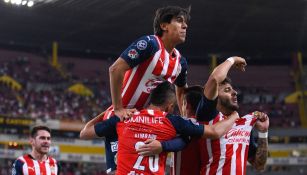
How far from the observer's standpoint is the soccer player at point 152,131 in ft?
15.4

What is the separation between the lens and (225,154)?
17.2ft

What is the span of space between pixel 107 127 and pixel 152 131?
0.53 meters

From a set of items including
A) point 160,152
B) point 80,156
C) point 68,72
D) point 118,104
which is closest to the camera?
point 160,152

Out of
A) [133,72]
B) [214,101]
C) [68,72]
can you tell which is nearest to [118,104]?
[133,72]

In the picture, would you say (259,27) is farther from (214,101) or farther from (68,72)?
(214,101)

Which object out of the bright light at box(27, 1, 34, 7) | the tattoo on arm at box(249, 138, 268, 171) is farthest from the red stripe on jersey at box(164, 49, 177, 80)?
the bright light at box(27, 1, 34, 7)

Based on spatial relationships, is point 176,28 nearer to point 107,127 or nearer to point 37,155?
point 107,127

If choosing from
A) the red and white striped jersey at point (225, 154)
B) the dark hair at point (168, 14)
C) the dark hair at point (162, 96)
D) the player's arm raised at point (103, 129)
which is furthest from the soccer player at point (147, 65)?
the red and white striped jersey at point (225, 154)

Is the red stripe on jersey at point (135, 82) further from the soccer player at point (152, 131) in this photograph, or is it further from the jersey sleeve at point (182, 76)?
the jersey sleeve at point (182, 76)

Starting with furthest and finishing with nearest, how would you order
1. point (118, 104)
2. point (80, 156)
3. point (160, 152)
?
1. point (80, 156)
2. point (118, 104)
3. point (160, 152)

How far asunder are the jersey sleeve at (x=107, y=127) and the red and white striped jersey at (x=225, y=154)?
83cm

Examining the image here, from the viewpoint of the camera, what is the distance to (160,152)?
15.5 feet

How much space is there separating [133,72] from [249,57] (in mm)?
39392

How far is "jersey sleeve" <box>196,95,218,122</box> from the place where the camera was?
495 centimetres
